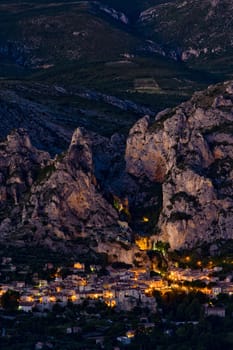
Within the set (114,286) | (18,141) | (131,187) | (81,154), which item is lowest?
(114,286)

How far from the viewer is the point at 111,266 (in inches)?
Result: 4001

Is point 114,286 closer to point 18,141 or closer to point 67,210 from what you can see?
point 67,210

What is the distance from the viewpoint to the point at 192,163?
106 metres

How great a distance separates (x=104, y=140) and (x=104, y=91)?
8213 cm

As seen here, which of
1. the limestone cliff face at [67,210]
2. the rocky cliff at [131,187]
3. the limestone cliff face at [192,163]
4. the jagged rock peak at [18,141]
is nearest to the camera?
the limestone cliff face at [192,163]

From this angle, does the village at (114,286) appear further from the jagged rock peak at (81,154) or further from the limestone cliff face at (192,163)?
the jagged rock peak at (81,154)

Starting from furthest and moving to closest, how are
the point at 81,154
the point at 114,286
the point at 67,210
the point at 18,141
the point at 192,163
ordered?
1. the point at 18,141
2. the point at 81,154
3. the point at 67,210
4. the point at 192,163
5. the point at 114,286

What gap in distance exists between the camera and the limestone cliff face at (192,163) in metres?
102

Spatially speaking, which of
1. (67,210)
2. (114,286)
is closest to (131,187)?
(67,210)

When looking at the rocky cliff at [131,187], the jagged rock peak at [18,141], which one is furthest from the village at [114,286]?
the jagged rock peak at [18,141]

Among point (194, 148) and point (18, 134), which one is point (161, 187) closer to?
point (194, 148)

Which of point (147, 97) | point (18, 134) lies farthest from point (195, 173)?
point (147, 97)

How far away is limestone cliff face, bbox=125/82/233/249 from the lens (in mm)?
101500

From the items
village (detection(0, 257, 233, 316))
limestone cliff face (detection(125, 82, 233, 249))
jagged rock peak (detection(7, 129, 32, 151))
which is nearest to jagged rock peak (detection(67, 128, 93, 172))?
limestone cliff face (detection(125, 82, 233, 249))
